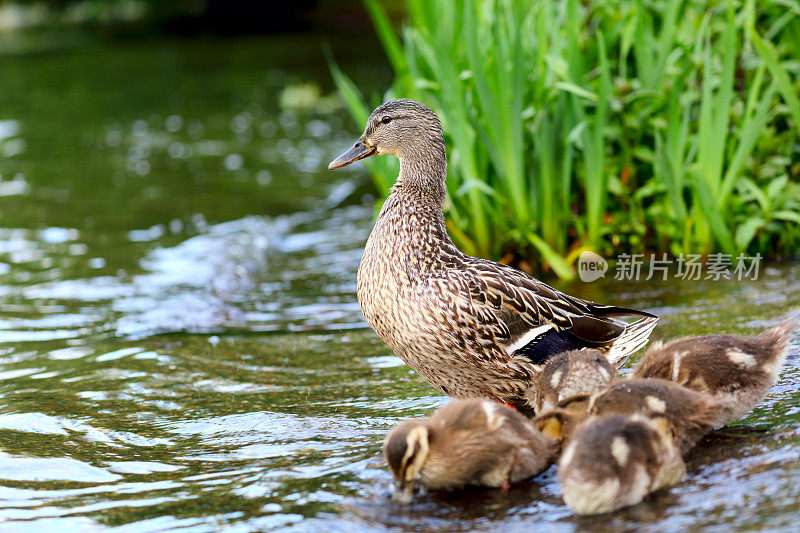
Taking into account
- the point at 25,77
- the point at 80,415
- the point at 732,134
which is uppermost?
the point at 25,77

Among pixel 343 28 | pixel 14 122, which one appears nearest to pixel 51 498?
pixel 14 122

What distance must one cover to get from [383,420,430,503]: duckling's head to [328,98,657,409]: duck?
2.49 feet

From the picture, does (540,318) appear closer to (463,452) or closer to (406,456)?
(463,452)

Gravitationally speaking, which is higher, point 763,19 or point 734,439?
point 763,19

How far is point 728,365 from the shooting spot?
3.72 m

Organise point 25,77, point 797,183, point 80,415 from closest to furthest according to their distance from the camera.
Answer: point 80,415, point 797,183, point 25,77

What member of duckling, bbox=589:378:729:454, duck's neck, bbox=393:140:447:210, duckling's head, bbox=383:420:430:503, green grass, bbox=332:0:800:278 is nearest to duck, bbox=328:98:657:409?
duck's neck, bbox=393:140:447:210

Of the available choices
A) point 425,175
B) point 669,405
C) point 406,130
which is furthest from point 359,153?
point 669,405

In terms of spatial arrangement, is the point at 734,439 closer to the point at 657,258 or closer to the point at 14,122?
the point at 657,258

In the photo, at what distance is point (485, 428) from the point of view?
3.35 m

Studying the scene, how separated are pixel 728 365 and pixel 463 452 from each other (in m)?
1.14

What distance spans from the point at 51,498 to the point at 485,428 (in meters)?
1.57

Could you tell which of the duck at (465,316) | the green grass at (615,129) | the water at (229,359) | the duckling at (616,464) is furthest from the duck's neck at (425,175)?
the duckling at (616,464)

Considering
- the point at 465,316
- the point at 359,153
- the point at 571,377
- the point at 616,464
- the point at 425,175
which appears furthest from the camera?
the point at 359,153
